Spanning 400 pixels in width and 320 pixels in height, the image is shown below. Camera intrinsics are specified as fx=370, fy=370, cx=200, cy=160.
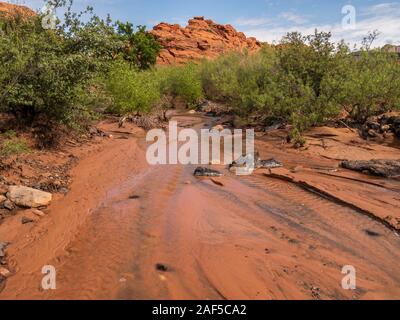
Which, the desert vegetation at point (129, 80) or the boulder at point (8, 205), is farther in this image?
the desert vegetation at point (129, 80)

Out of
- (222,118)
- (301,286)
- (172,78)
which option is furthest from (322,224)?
(172,78)

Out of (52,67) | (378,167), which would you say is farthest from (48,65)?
(378,167)

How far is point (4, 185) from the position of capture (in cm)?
661

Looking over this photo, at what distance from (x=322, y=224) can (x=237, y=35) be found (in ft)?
233

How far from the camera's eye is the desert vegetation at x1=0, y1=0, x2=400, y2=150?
860 centimetres

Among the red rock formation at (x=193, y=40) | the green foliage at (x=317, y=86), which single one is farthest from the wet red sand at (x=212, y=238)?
the red rock formation at (x=193, y=40)

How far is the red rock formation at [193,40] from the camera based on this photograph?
55144mm

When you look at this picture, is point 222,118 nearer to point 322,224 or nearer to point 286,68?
point 286,68

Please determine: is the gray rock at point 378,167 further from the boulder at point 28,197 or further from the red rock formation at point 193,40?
the red rock formation at point 193,40

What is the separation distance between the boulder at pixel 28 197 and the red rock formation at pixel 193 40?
153ft

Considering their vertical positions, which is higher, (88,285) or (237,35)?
(237,35)

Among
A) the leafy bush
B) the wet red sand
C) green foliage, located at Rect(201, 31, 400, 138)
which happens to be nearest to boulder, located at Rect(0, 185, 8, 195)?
the wet red sand

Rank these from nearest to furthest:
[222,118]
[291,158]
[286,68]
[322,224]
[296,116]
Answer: [322,224], [291,158], [296,116], [286,68], [222,118]

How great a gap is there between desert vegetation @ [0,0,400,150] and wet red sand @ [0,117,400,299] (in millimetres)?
2100
